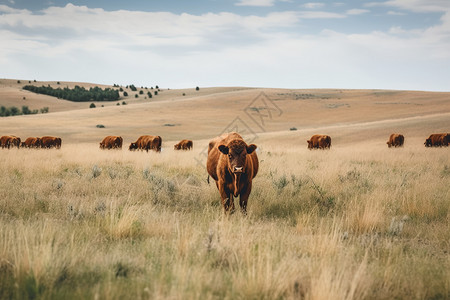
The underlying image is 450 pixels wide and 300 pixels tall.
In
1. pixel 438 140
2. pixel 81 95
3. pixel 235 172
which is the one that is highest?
pixel 81 95

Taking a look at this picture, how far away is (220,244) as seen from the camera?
12.9ft

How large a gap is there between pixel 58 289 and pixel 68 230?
5.75 ft

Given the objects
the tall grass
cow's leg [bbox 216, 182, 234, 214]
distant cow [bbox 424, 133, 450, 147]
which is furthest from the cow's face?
distant cow [bbox 424, 133, 450, 147]

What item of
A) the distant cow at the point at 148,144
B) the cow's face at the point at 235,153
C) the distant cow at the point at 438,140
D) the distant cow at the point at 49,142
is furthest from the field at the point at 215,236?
the distant cow at the point at 49,142

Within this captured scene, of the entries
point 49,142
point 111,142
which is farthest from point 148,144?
point 49,142

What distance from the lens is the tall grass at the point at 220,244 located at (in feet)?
9.57

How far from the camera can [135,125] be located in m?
47.1

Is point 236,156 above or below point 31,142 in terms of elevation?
above

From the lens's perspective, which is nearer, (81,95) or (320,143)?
(320,143)

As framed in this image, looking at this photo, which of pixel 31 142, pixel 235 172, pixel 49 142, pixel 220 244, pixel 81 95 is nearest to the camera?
pixel 220 244

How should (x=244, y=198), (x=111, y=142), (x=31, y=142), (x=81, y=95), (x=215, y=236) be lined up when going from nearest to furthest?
(x=215, y=236) → (x=244, y=198) → (x=31, y=142) → (x=111, y=142) → (x=81, y=95)

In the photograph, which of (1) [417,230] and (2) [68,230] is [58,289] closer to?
(2) [68,230]

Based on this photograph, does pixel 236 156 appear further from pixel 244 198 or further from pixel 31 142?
pixel 31 142

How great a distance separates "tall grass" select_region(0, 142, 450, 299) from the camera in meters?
2.92
